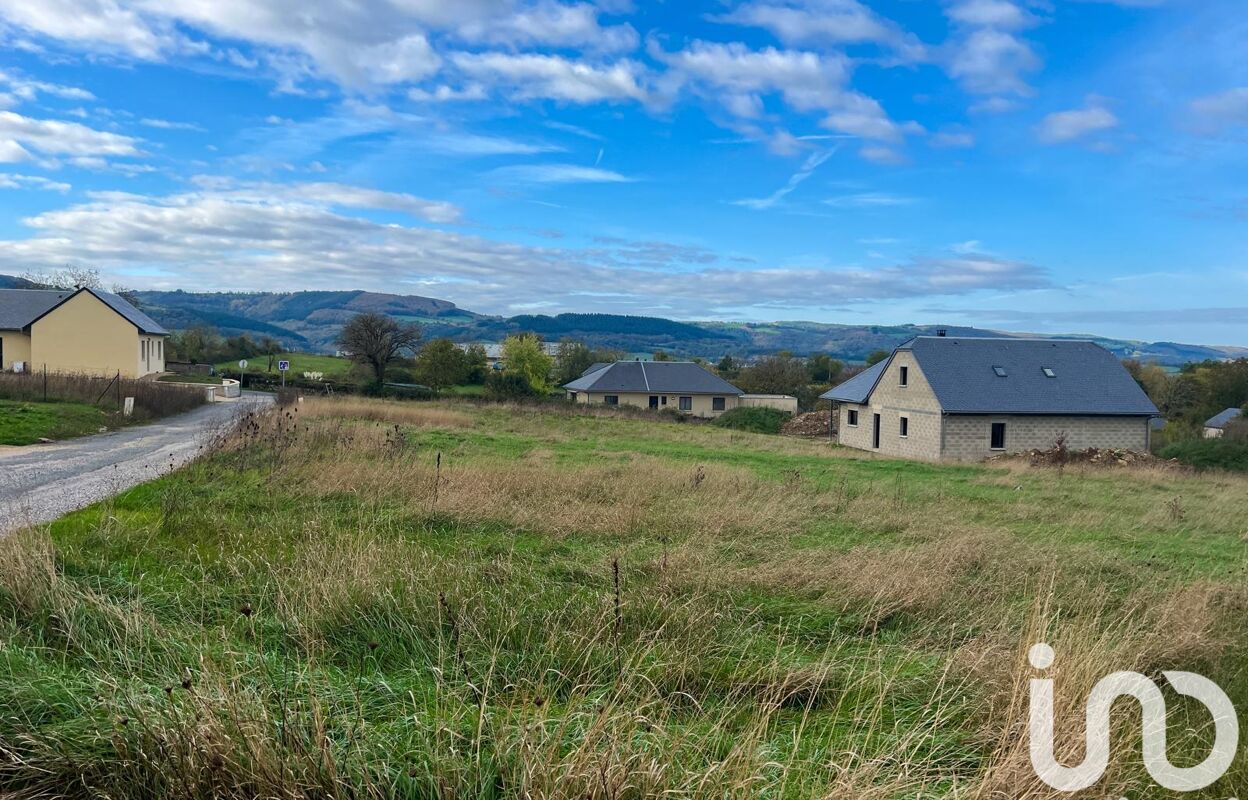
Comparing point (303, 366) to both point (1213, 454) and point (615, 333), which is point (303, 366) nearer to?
point (1213, 454)

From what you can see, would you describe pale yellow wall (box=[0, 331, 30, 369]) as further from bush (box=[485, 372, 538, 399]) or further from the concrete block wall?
the concrete block wall

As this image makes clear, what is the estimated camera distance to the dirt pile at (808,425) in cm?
4856

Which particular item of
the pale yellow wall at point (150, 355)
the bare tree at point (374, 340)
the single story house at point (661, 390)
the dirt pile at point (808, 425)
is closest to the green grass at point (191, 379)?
the pale yellow wall at point (150, 355)

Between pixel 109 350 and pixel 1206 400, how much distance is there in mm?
84372

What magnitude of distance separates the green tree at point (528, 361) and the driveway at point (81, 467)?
52.1 m

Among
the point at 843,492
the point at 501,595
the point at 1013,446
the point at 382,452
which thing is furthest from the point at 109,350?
the point at 1013,446

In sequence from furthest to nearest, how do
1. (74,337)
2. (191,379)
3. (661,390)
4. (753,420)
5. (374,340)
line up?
1. (661,390)
2. (374,340)
3. (753,420)
4. (191,379)
5. (74,337)

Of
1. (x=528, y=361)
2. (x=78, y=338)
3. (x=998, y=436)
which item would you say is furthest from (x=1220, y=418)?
(x=78, y=338)

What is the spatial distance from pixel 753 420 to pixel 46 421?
125 feet

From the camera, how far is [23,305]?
39812 mm

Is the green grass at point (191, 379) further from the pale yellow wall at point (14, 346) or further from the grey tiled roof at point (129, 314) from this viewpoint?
the pale yellow wall at point (14, 346)

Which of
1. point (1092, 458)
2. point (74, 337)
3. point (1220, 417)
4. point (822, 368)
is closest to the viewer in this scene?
point (1092, 458)

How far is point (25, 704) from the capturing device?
3.65 m

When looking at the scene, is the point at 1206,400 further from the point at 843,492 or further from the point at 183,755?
the point at 183,755
